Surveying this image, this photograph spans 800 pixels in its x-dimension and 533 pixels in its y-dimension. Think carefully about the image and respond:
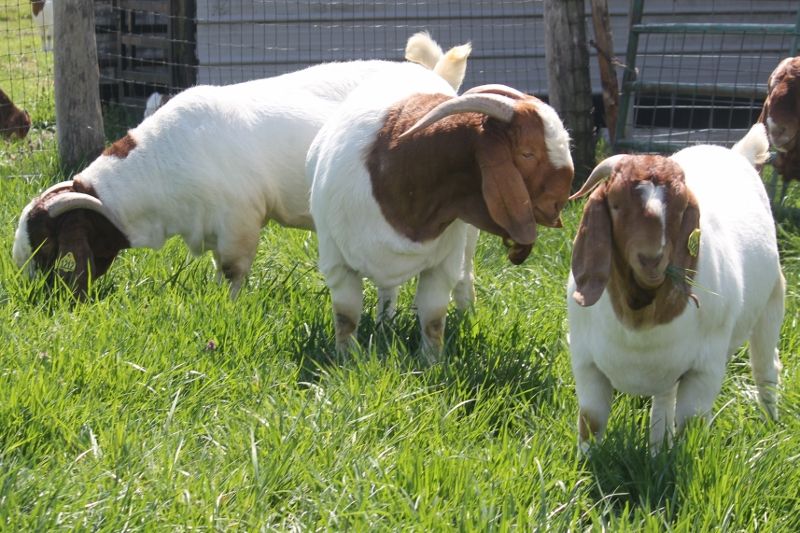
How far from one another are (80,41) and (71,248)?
286cm

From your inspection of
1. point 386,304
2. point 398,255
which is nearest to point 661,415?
point 398,255

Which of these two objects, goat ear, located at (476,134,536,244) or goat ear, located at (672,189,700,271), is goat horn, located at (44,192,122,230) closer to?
goat ear, located at (476,134,536,244)

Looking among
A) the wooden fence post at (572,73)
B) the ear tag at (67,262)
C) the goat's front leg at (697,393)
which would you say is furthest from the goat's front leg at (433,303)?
the wooden fence post at (572,73)

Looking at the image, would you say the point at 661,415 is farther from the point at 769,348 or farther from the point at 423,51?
the point at 423,51

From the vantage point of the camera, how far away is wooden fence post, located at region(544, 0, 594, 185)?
296 inches

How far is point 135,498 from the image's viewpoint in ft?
9.95

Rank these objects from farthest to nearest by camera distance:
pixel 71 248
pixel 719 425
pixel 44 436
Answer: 1. pixel 71 248
2. pixel 719 425
3. pixel 44 436

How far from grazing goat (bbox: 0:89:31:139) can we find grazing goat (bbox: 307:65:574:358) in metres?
5.43

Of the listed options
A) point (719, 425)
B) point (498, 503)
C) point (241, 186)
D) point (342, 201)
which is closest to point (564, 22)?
point (241, 186)

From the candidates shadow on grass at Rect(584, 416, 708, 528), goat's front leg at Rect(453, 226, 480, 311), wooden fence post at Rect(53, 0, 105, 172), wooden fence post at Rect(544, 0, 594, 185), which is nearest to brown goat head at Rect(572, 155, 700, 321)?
shadow on grass at Rect(584, 416, 708, 528)

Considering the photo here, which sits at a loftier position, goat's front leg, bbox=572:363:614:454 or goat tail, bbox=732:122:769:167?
goat tail, bbox=732:122:769:167

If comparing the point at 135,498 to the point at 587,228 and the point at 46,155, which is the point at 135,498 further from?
the point at 46,155

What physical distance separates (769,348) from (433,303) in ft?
4.27

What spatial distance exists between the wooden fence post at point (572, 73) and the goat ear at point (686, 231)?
4.32 metres
